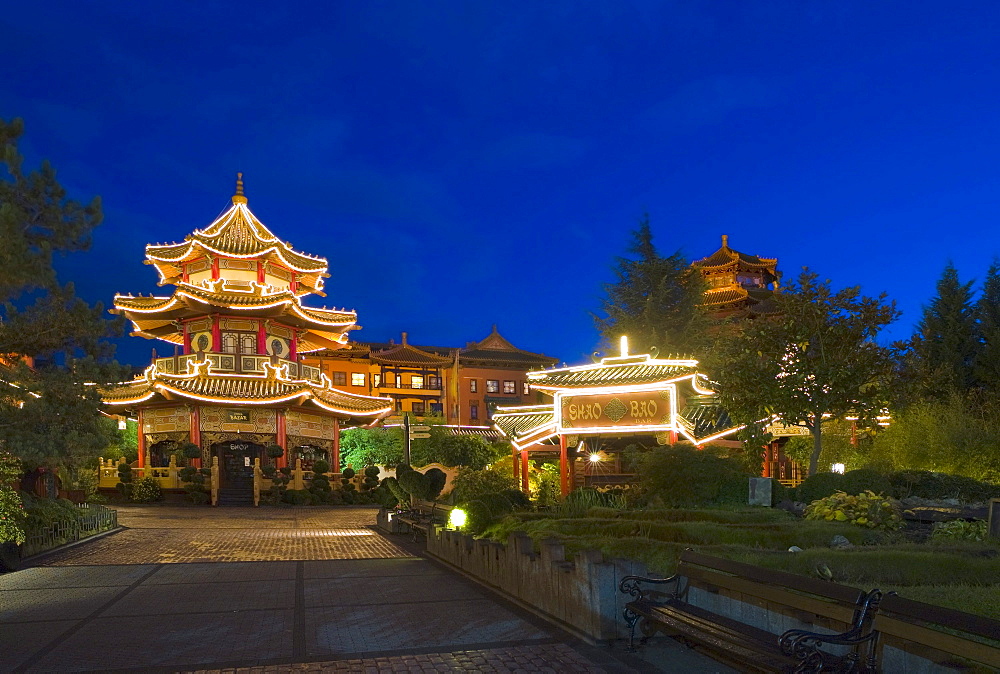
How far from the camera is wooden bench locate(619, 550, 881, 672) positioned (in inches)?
218

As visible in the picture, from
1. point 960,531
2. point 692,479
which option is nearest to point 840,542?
point 960,531

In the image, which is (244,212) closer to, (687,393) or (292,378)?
(292,378)

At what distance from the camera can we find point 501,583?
11281 mm

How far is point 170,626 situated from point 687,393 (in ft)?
57.6

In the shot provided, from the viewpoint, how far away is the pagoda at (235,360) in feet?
128

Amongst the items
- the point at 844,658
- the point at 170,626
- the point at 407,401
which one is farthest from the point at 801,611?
the point at 407,401

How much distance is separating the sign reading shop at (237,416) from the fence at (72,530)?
56.9 ft

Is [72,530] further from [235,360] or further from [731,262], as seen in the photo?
[731,262]

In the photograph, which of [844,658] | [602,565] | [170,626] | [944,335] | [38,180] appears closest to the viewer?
[844,658]

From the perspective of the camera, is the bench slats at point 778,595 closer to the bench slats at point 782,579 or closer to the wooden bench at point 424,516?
the bench slats at point 782,579

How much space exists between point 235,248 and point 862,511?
36.4m

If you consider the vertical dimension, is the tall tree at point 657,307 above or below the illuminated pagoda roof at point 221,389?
above

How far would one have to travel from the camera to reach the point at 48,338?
44.8 feet

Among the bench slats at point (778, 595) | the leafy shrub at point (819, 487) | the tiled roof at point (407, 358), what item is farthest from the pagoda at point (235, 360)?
the bench slats at point (778, 595)
